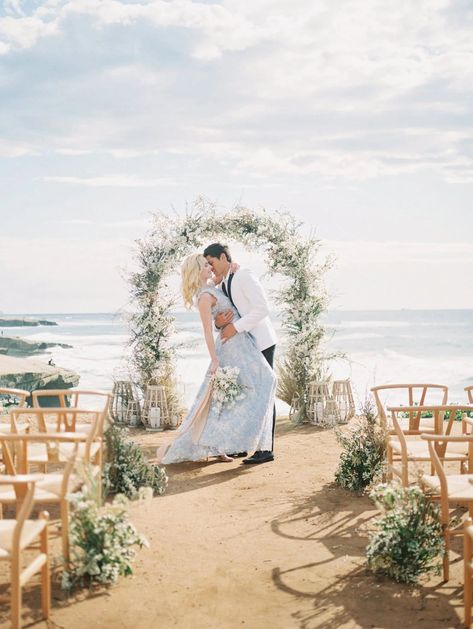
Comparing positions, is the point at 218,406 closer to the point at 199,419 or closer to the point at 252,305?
the point at 199,419

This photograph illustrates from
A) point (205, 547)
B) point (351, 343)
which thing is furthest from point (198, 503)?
point (351, 343)

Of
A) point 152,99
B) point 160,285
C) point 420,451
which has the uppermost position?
point 152,99

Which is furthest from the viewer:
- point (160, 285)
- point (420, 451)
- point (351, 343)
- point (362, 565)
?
point (351, 343)

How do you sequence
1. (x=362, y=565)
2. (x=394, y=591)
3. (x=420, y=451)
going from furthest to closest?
(x=420, y=451), (x=362, y=565), (x=394, y=591)

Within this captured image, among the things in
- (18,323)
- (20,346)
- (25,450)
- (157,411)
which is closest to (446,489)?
(25,450)

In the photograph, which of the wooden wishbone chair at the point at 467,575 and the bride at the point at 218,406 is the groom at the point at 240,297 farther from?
the wooden wishbone chair at the point at 467,575

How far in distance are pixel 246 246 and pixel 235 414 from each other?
3394 mm

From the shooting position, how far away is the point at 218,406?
7.26 metres

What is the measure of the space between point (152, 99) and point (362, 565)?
6.60 m

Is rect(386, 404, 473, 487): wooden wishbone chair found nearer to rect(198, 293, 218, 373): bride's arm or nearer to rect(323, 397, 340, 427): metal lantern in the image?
rect(198, 293, 218, 373): bride's arm

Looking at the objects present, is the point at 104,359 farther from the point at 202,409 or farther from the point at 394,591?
the point at 394,591

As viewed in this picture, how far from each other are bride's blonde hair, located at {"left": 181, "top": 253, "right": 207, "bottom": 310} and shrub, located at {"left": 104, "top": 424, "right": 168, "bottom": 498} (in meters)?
1.58

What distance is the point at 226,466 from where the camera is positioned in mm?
7527

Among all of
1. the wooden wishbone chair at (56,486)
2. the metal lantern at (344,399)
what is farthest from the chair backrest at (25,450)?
the metal lantern at (344,399)
